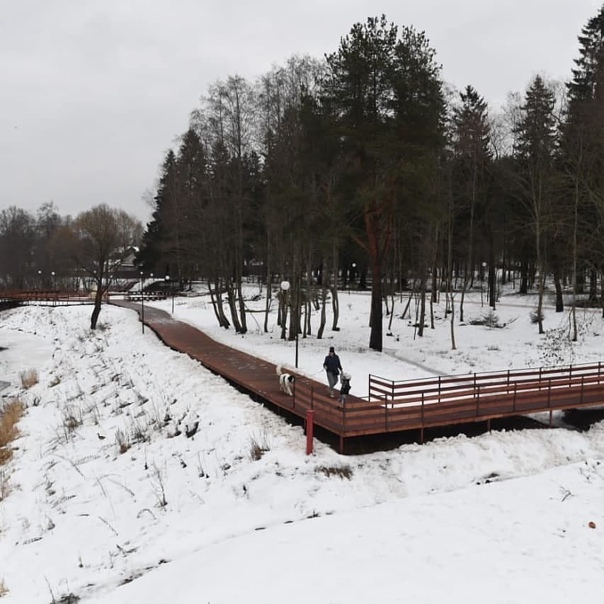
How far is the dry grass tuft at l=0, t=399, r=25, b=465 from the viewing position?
14.7m

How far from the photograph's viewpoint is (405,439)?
38.7 feet

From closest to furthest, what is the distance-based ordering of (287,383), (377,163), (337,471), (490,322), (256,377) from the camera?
(337,471) → (287,383) → (256,377) → (377,163) → (490,322)

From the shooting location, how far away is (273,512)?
9.12m

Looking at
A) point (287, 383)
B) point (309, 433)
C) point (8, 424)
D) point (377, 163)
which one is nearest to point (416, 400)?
point (309, 433)

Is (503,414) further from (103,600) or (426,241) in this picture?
(426,241)

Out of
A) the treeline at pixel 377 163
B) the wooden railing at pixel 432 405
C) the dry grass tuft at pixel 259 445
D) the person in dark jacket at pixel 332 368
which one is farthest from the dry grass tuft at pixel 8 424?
the treeline at pixel 377 163

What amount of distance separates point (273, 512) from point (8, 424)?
12.7m

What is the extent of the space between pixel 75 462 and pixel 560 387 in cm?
1453

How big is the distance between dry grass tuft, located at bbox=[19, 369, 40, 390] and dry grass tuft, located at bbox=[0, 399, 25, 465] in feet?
11.5

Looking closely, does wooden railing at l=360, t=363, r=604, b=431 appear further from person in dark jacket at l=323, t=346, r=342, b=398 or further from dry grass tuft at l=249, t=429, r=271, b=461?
dry grass tuft at l=249, t=429, r=271, b=461

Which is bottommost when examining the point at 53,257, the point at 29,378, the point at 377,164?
the point at 29,378

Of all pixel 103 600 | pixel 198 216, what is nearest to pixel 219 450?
pixel 103 600

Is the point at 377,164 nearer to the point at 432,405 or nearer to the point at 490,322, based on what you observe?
the point at 432,405

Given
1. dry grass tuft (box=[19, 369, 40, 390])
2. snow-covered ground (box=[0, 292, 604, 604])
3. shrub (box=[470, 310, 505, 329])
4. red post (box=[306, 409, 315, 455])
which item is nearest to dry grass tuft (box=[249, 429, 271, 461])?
snow-covered ground (box=[0, 292, 604, 604])
